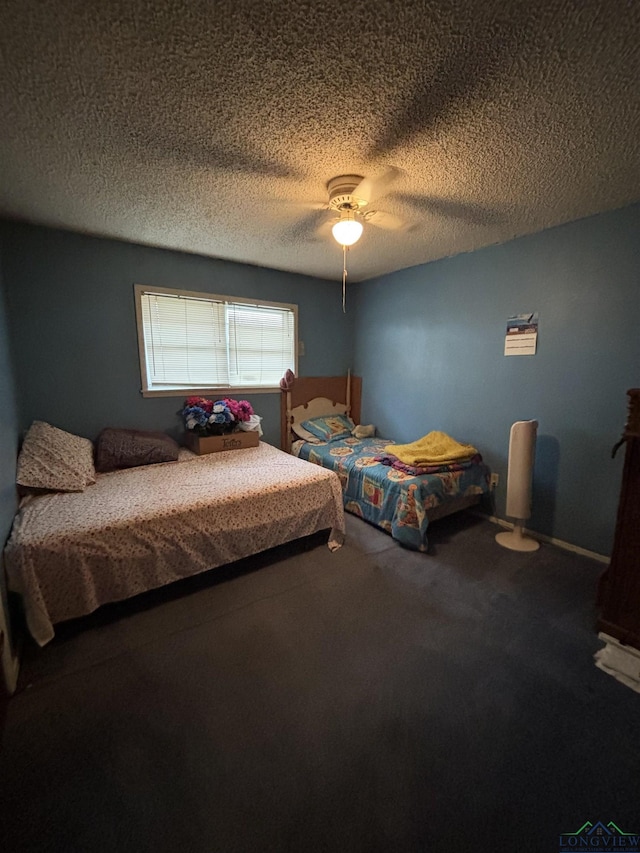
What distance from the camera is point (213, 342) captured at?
3291mm

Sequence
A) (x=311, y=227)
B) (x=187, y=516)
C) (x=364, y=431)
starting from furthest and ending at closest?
(x=364, y=431) < (x=311, y=227) < (x=187, y=516)

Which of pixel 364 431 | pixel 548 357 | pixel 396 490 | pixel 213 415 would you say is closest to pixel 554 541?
pixel 396 490

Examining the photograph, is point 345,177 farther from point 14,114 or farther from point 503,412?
point 503,412

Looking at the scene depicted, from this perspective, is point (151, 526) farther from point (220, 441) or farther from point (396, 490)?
point (396, 490)

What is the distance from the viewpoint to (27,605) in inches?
61.1

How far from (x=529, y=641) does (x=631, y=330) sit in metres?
2.00

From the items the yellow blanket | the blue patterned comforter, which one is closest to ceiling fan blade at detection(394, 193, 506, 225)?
the yellow blanket

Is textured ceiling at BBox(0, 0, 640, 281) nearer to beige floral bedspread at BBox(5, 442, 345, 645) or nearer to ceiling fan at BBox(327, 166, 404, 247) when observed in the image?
ceiling fan at BBox(327, 166, 404, 247)

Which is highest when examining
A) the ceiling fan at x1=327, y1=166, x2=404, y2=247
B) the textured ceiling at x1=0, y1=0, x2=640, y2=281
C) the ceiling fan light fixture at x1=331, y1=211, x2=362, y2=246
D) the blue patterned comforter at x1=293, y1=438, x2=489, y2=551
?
the textured ceiling at x1=0, y1=0, x2=640, y2=281

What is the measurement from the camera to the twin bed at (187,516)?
160 centimetres

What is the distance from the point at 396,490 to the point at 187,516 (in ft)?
4.92

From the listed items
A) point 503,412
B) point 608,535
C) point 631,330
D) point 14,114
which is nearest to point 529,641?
point 608,535

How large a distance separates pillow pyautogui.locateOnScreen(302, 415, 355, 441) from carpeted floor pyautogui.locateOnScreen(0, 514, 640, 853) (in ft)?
6.34

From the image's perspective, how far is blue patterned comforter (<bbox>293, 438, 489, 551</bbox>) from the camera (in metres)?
2.46
